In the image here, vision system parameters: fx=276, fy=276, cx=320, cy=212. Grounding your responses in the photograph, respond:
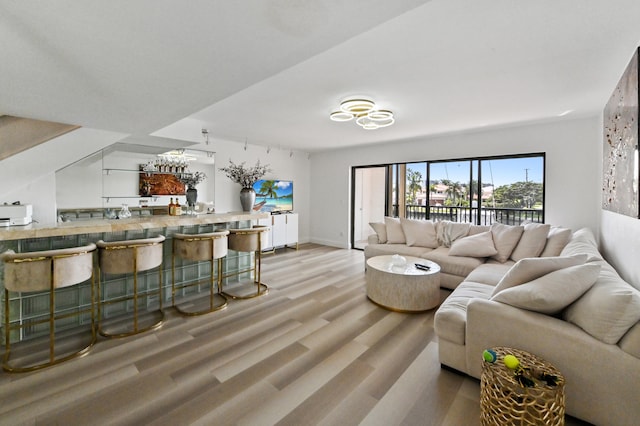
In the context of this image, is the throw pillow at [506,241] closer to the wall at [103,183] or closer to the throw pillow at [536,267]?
the throw pillow at [536,267]

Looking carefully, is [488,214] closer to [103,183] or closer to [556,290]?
[556,290]

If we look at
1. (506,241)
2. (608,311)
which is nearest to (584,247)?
(506,241)

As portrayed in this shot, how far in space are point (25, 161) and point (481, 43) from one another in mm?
4483

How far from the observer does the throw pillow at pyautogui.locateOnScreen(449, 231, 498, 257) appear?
3.79 metres

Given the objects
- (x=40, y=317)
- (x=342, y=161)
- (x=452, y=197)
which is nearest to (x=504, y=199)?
(x=452, y=197)

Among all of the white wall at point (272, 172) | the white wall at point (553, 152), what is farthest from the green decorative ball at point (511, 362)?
the white wall at point (272, 172)

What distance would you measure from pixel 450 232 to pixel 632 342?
312cm

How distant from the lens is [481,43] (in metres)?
2.05

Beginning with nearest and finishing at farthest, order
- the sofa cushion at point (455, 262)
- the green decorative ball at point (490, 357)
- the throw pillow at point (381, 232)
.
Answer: the green decorative ball at point (490, 357) → the sofa cushion at point (455, 262) → the throw pillow at point (381, 232)

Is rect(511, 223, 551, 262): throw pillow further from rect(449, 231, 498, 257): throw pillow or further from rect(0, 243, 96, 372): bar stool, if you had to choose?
rect(0, 243, 96, 372): bar stool

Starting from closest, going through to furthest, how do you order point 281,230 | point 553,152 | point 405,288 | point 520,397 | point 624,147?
1. point 520,397
2. point 624,147
3. point 405,288
4. point 553,152
5. point 281,230

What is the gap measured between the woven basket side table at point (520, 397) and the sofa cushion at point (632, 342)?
0.35 m

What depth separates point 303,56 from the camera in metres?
1.61

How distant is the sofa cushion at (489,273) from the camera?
2936mm
